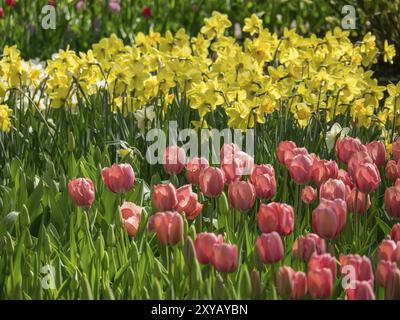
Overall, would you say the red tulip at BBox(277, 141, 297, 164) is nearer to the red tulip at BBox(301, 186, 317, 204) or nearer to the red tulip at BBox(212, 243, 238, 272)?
the red tulip at BBox(301, 186, 317, 204)

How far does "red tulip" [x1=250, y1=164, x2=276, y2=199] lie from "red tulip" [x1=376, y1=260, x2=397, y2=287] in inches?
24.4

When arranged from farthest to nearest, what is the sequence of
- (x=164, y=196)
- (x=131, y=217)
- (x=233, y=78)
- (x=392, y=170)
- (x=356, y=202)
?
(x=233, y=78), (x=392, y=170), (x=356, y=202), (x=131, y=217), (x=164, y=196)

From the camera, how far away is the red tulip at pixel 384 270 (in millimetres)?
2182

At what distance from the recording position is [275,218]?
2402 millimetres

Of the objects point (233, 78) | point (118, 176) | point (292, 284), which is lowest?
point (292, 284)

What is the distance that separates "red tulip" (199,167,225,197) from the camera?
9.00 ft

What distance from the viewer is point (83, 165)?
3.46 metres

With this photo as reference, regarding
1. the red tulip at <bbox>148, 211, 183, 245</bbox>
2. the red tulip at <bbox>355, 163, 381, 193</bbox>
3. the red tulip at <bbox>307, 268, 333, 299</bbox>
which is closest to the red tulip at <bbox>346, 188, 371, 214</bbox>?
the red tulip at <bbox>355, 163, 381, 193</bbox>

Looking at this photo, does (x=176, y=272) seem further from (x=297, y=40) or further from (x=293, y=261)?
(x=297, y=40)

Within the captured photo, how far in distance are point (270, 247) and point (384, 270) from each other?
262 mm

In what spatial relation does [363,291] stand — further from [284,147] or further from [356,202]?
[284,147]

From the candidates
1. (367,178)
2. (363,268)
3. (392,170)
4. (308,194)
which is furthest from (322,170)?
(363,268)
